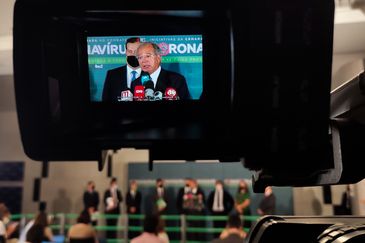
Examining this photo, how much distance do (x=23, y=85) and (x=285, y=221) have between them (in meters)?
0.71

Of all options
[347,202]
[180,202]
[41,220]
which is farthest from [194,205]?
[41,220]

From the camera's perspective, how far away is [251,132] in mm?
895

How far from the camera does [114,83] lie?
3.05 feet

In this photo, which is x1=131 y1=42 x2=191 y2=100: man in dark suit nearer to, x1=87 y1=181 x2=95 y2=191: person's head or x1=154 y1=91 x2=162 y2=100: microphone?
x1=154 y1=91 x2=162 y2=100: microphone

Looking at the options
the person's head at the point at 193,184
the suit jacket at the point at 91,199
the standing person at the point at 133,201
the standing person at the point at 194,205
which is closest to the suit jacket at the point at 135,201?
the standing person at the point at 133,201

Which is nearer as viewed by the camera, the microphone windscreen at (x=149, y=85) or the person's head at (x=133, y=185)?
the microphone windscreen at (x=149, y=85)

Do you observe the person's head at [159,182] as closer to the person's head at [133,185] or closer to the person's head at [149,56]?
the person's head at [133,185]

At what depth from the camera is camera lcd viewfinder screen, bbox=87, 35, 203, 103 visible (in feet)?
2.95

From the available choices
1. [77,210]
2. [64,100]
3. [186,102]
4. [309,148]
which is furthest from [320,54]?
[77,210]

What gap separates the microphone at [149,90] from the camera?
0.93m

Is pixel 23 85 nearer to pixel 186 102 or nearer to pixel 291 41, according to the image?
pixel 186 102

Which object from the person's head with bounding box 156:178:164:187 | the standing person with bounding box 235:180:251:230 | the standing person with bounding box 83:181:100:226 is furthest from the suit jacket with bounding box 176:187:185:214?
the standing person with bounding box 83:181:100:226

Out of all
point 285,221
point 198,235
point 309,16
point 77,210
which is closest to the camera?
point 309,16

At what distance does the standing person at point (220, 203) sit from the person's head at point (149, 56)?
6.19m
